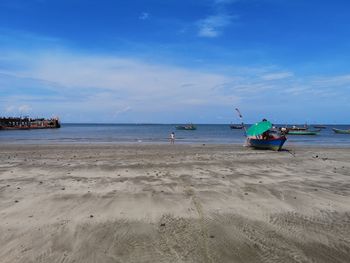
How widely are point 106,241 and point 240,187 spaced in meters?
5.96

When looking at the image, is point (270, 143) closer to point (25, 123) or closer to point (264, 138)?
point (264, 138)

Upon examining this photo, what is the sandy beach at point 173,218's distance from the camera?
608 cm

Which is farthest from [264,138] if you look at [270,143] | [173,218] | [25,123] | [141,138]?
[25,123]

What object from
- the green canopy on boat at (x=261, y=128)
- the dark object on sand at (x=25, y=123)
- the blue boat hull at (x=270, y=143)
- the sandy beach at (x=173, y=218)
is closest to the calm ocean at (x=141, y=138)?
the green canopy on boat at (x=261, y=128)

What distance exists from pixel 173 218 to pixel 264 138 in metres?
23.5

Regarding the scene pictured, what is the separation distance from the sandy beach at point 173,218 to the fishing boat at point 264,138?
15468 mm

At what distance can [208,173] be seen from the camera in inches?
576

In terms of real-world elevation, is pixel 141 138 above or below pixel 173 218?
below

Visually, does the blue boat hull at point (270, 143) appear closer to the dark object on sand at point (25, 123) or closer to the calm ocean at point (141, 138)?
the calm ocean at point (141, 138)

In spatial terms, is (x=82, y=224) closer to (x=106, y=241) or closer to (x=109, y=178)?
(x=106, y=241)

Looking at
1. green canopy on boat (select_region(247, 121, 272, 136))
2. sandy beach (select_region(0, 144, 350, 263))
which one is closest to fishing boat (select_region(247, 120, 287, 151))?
green canopy on boat (select_region(247, 121, 272, 136))

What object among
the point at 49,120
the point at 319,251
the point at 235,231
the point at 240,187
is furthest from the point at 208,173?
the point at 49,120

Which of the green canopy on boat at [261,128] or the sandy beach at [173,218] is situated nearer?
the sandy beach at [173,218]

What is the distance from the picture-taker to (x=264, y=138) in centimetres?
3017
